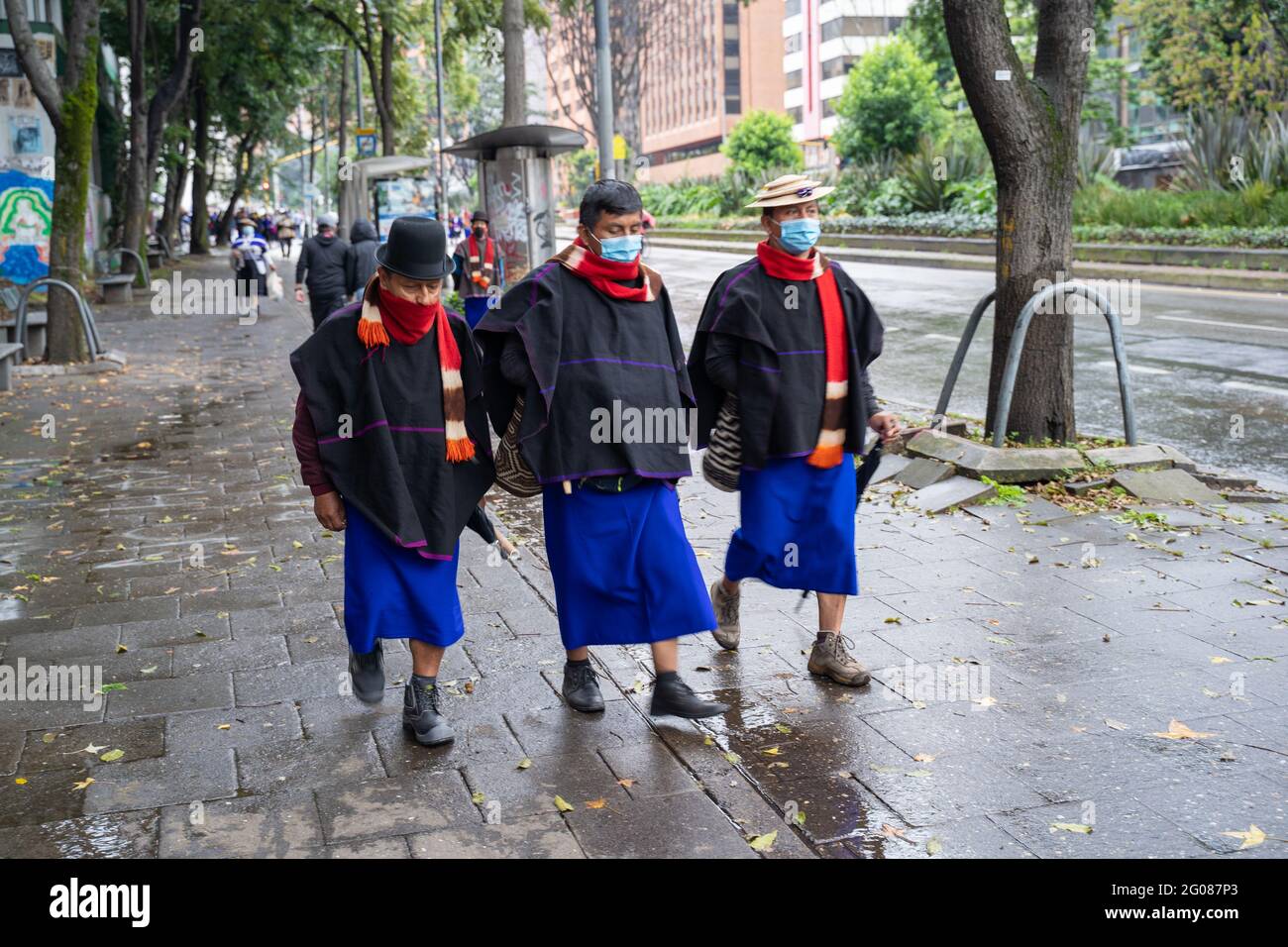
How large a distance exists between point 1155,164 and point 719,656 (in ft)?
116

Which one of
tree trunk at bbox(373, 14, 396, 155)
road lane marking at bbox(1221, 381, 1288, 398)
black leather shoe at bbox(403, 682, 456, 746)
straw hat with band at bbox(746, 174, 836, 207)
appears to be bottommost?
black leather shoe at bbox(403, 682, 456, 746)

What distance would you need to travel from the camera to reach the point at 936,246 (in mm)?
29031

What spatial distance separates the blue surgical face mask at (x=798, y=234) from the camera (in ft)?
16.3

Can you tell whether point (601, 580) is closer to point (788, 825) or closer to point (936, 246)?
point (788, 825)

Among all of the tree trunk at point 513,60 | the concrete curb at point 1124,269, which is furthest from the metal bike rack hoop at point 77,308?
the concrete curb at point 1124,269

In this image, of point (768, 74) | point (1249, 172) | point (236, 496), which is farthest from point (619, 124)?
point (768, 74)

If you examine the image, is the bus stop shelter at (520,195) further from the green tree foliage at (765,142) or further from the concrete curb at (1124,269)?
the green tree foliage at (765,142)

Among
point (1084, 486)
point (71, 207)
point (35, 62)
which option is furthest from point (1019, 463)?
point (35, 62)

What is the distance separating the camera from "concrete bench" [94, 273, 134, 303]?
82.6ft

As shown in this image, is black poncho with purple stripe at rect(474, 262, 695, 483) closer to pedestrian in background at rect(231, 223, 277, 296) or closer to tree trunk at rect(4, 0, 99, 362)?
tree trunk at rect(4, 0, 99, 362)

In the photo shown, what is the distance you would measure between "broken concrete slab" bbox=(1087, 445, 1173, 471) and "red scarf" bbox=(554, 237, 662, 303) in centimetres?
429

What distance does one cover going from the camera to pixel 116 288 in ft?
83.2

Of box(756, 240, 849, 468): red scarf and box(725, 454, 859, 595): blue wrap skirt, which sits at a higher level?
box(756, 240, 849, 468): red scarf

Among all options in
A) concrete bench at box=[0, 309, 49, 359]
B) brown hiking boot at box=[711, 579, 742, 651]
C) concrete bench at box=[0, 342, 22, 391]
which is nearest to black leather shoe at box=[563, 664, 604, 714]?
brown hiking boot at box=[711, 579, 742, 651]
